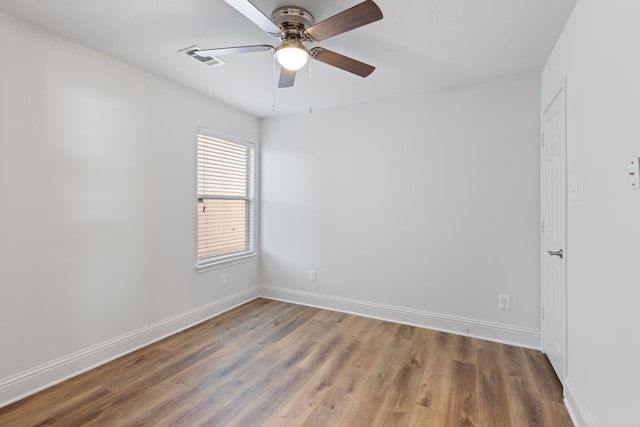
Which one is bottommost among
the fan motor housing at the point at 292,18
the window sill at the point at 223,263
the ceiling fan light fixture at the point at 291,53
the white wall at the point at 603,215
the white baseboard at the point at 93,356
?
the white baseboard at the point at 93,356

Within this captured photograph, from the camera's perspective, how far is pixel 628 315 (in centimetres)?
119

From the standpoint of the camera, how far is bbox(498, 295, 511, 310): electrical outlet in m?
2.80

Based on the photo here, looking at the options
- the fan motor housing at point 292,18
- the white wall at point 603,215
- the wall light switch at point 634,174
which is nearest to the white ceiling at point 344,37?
the fan motor housing at point 292,18

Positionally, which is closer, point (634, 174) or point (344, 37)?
point (634, 174)

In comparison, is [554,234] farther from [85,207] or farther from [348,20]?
[85,207]

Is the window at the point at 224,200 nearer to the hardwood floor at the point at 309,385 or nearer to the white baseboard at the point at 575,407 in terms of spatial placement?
the hardwood floor at the point at 309,385

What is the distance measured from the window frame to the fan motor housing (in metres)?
1.80

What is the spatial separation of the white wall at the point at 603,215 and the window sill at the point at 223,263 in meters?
3.20

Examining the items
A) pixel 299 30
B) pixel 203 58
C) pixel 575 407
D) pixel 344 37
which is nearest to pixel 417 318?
pixel 575 407

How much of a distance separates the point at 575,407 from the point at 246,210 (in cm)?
361

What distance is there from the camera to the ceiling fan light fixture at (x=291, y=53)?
1756 mm

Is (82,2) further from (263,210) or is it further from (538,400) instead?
(538,400)

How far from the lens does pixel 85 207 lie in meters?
2.32

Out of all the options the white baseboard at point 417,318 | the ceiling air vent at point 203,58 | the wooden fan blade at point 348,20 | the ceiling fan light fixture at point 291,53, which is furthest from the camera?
the white baseboard at point 417,318
